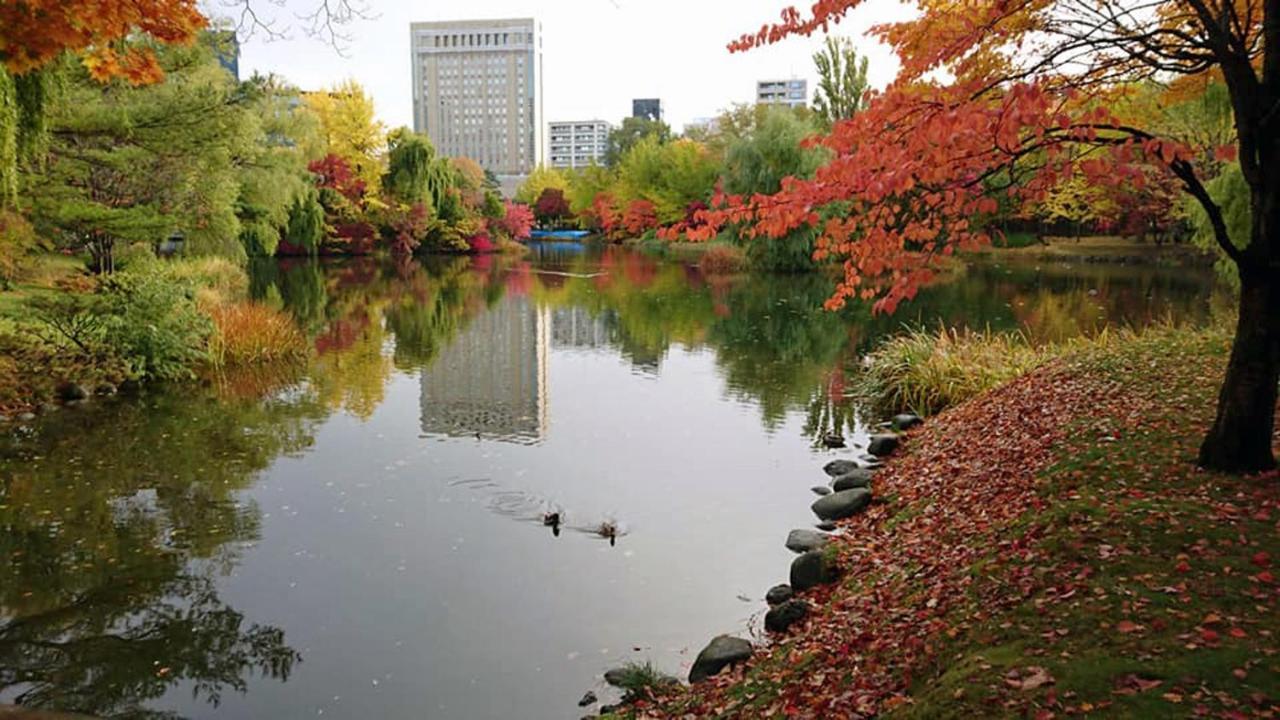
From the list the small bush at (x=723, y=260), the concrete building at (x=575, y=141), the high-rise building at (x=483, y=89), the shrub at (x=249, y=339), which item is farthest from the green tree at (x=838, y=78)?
the concrete building at (x=575, y=141)

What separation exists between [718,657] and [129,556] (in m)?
4.84

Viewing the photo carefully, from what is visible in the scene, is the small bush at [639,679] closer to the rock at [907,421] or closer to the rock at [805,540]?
the rock at [805,540]

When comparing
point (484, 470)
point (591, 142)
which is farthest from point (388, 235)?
point (591, 142)

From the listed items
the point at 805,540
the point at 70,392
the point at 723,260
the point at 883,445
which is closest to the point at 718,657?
the point at 805,540

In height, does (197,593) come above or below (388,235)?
below

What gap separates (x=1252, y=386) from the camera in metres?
5.04

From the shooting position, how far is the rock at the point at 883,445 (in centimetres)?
956

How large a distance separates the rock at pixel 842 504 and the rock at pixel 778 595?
5.66 ft

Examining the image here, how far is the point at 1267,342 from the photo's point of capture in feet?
16.3

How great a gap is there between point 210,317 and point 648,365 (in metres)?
7.71

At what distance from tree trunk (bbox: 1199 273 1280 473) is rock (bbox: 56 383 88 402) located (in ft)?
42.2

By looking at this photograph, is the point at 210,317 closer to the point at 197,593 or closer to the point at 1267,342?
the point at 197,593

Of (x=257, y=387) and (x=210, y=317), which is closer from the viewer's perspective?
(x=257, y=387)

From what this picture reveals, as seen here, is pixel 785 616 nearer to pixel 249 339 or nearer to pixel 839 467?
pixel 839 467
